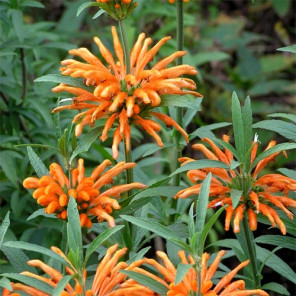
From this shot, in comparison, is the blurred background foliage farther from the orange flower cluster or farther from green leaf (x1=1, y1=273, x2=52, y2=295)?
green leaf (x1=1, y1=273, x2=52, y2=295)

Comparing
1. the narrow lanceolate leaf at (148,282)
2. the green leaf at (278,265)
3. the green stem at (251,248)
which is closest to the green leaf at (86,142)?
the narrow lanceolate leaf at (148,282)

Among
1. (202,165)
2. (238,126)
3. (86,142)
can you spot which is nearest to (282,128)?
(238,126)

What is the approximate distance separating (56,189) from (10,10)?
1.17 meters

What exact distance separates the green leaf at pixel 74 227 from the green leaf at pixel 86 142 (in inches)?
5.5

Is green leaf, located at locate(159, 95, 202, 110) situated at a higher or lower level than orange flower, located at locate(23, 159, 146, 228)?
higher

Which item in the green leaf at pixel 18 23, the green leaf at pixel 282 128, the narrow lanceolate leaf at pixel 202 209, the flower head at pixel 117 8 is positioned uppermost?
the flower head at pixel 117 8

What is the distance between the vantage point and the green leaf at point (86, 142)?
186 cm

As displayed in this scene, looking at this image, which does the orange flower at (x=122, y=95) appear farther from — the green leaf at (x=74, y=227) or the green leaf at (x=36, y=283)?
the green leaf at (x=36, y=283)

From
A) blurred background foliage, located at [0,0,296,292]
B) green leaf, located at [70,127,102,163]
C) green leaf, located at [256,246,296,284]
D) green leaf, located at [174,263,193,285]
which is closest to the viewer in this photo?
green leaf, located at [174,263,193,285]

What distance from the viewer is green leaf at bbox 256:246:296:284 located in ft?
7.22

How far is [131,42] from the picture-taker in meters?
4.11

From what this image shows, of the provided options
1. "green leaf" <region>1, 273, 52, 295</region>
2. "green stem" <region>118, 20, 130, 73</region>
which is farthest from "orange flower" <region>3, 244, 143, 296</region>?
"green stem" <region>118, 20, 130, 73</region>

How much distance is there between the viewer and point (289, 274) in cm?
220

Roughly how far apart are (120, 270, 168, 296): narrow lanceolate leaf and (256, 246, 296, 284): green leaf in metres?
0.62
